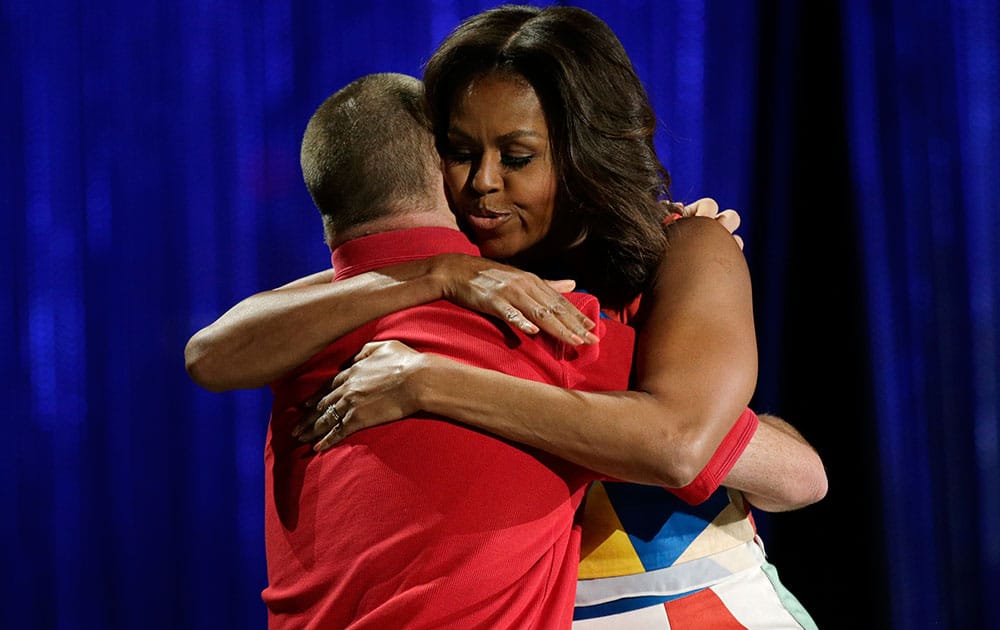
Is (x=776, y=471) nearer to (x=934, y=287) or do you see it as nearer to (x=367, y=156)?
(x=367, y=156)

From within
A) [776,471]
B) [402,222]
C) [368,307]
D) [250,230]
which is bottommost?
[776,471]

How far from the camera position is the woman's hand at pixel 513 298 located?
125 centimetres

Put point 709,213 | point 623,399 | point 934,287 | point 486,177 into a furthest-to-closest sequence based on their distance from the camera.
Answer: point 934,287 → point 709,213 → point 486,177 → point 623,399

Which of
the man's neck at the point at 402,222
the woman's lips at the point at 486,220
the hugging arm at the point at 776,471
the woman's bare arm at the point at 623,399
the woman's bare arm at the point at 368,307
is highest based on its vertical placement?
the woman's lips at the point at 486,220

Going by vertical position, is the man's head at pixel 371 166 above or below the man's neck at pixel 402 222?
above

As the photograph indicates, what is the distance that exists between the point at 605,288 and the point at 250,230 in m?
1.25

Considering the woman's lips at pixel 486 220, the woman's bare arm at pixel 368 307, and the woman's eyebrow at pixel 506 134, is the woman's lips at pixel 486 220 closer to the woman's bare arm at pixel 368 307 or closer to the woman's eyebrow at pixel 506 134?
the woman's eyebrow at pixel 506 134

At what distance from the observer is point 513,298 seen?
1275mm

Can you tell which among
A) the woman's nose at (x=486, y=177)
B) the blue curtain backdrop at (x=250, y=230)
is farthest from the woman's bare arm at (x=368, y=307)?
the blue curtain backdrop at (x=250, y=230)

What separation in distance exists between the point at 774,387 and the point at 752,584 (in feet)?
3.62

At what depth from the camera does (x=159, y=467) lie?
264cm

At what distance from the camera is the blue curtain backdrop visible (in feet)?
8.35

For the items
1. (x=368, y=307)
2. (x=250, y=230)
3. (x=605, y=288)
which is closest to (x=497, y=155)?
(x=605, y=288)

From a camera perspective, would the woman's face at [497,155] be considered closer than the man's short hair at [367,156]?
No
